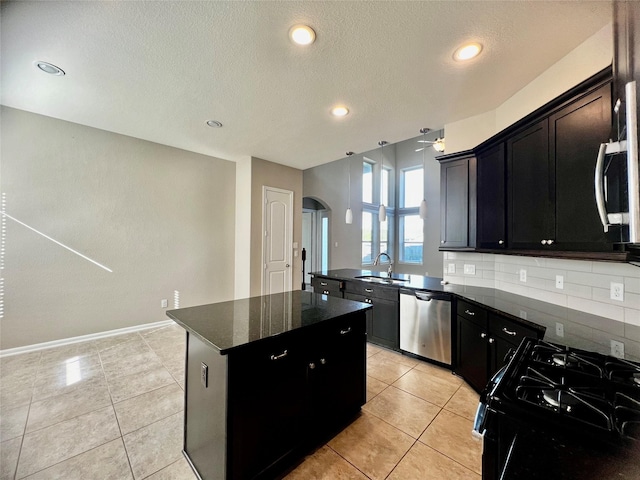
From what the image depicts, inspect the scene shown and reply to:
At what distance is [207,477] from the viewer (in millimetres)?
1415

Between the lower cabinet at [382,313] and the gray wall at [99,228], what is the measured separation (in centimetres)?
276

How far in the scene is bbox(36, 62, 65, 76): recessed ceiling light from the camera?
7.14ft

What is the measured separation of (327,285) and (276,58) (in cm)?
285

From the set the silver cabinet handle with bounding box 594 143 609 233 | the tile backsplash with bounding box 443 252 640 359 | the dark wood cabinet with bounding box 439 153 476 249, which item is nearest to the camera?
the silver cabinet handle with bounding box 594 143 609 233

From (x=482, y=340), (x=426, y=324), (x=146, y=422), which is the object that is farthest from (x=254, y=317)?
(x=426, y=324)

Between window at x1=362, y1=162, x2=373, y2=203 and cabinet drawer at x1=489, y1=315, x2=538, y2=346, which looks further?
window at x1=362, y1=162, x2=373, y2=203

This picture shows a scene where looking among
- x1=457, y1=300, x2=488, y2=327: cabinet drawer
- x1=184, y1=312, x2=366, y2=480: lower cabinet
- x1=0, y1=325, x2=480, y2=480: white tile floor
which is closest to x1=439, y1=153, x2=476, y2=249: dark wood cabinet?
x1=457, y1=300, x2=488, y2=327: cabinet drawer

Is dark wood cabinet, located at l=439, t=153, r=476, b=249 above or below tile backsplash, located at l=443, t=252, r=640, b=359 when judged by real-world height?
above

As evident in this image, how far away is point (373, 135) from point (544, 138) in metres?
2.04

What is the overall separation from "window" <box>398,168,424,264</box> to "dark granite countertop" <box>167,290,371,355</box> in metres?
7.32

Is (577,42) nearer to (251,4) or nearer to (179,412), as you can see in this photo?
(251,4)

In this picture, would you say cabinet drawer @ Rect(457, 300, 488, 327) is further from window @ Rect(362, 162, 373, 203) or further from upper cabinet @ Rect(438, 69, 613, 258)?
window @ Rect(362, 162, 373, 203)

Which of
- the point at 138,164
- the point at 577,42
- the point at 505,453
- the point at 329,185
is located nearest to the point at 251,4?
the point at 577,42

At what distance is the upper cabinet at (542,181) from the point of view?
1.57 meters
